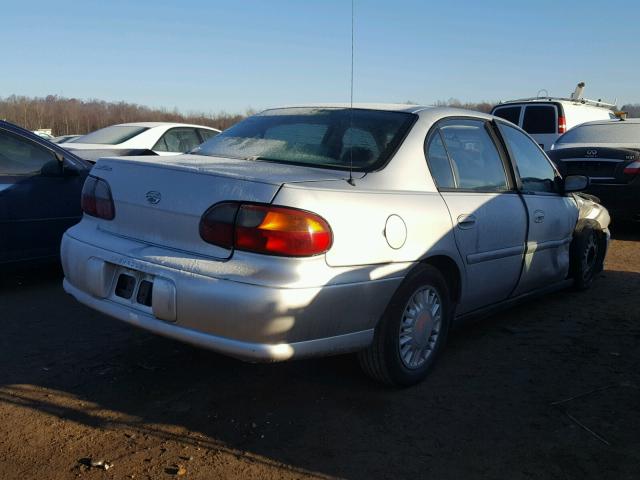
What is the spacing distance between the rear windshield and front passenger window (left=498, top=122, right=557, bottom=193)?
15.3 ft

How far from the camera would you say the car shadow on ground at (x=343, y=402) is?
2.83 m

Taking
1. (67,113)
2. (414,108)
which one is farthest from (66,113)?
(414,108)

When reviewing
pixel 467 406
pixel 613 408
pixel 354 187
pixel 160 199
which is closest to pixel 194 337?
pixel 160 199

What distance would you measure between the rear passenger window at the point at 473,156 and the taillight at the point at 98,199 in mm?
Answer: 1930

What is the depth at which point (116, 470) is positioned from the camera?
2.66 m

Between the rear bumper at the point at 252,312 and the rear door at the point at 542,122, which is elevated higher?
the rear door at the point at 542,122

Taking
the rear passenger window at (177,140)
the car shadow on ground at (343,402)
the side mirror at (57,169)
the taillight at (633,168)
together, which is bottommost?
the car shadow on ground at (343,402)

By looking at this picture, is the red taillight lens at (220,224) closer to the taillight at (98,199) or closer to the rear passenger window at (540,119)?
the taillight at (98,199)

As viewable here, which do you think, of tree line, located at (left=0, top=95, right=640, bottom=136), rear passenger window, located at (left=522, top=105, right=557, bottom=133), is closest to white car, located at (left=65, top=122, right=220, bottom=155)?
rear passenger window, located at (left=522, top=105, right=557, bottom=133)

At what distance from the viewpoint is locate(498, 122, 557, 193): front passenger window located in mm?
4590

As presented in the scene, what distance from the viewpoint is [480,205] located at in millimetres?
3930

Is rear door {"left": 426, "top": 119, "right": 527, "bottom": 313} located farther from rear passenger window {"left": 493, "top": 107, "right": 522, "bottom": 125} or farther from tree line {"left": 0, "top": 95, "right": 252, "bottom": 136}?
tree line {"left": 0, "top": 95, "right": 252, "bottom": 136}

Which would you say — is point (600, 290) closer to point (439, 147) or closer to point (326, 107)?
point (439, 147)

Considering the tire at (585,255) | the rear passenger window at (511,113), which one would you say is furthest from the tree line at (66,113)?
the tire at (585,255)
